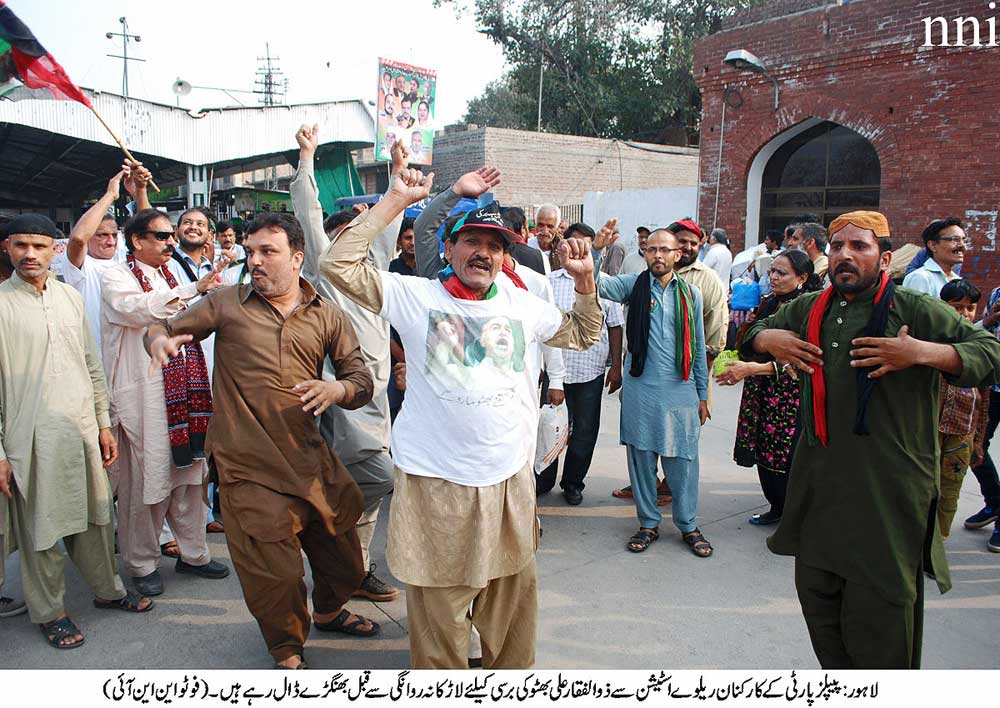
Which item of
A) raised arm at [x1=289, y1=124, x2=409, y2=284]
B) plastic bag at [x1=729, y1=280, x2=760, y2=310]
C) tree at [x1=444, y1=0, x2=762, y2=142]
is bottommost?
plastic bag at [x1=729, y1=280, x2=760, y2=310]

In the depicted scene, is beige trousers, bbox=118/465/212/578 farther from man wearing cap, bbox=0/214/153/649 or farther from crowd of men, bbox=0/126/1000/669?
man wearing cap, bbox=0/214/153/649

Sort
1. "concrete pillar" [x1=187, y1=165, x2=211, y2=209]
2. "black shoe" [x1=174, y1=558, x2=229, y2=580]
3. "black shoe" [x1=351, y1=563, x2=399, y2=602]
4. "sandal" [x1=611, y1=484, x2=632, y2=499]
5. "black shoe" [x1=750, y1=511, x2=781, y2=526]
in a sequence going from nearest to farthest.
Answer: "black shoe" [x1=351, y1=563, x2=399, y2=602] < "black shoe" [x1=174, y1=558, x2=229, y2=580] < "black shoe" [x1=750, y1=511, x2=781, y2=526] < "sandal" [x1=611, y1=484, x2=632, y2=499] < "concrete pillar" [x1=187, y1=165, x2=211, y2=209]

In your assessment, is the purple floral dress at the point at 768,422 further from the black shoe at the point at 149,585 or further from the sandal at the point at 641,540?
the black shoe at the point at 149,585

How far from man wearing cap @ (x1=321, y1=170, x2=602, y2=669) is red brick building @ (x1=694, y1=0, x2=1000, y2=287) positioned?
9896mm

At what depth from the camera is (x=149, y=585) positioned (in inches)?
151

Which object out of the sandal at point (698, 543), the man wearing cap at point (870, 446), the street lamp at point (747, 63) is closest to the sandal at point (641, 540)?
the sandal at point (698, 543)

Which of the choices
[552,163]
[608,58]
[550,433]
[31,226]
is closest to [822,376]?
[550,433]

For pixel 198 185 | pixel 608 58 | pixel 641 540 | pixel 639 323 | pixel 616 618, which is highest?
pixel 608 58

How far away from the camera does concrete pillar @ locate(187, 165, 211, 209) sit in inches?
687

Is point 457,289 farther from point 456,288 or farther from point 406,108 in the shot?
point 406,108

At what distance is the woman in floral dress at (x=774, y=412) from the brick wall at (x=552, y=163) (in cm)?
1596

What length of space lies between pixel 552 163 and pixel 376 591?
62.1 feet

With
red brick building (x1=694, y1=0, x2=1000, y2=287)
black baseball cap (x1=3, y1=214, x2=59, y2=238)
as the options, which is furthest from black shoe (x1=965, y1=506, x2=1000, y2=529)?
red brick building (x1=694, y1=0, x2=1000, y2=287)

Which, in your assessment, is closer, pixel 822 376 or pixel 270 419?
pixel 822 376
